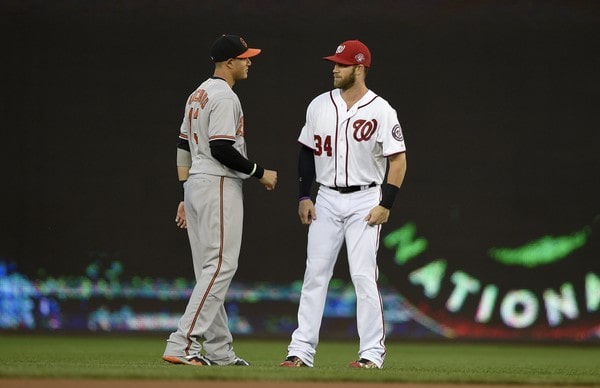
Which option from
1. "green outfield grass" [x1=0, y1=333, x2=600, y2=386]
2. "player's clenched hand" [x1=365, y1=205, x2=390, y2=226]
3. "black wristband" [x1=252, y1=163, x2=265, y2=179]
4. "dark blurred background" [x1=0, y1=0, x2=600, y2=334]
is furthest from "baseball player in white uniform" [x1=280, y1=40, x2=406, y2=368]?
"dark blurred background" [x1=0, y1=0, x2=600, y2=334]

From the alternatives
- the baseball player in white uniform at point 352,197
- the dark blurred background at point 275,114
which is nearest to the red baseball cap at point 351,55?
the baseball player in white uniform at point 352,197

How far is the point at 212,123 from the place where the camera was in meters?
5.80

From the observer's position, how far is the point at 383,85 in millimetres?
9070

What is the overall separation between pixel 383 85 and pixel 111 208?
2319mm

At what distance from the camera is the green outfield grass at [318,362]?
17.0ft

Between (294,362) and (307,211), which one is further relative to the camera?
(307,211)

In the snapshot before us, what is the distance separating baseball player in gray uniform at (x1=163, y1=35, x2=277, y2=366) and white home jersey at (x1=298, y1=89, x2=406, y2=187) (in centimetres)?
35

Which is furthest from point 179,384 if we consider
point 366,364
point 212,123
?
point 212,123

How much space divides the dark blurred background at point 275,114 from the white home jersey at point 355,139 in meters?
3.01

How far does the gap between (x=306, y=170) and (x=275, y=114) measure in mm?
2995

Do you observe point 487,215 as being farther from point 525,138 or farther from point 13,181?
point 13,181

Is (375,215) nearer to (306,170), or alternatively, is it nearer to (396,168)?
(396,168)

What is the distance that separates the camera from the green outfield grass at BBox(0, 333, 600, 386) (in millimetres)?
5180

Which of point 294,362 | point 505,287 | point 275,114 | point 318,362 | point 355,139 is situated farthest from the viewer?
point 275,114
